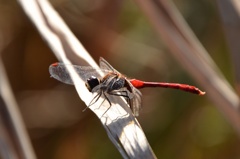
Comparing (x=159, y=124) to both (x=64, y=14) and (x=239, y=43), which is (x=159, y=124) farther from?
(x=239, y=43)

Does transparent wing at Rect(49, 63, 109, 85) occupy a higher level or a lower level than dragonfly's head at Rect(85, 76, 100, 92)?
higher

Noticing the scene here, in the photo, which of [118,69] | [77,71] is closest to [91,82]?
[77,71]

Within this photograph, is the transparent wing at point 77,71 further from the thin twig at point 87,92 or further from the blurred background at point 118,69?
the blurred background at point 118,69

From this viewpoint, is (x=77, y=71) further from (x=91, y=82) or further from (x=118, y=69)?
(x=118, y=69)

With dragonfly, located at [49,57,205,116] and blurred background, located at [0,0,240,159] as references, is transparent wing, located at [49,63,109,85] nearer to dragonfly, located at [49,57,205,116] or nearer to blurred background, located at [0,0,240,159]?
dragonfly, located at [49,57,205,116]

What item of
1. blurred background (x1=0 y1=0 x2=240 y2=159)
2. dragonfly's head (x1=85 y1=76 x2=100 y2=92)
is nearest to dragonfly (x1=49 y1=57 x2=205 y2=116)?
dragonfly's head (x1=85 y1=76 x2=100 y2=92)

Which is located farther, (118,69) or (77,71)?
(118,69)
